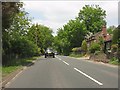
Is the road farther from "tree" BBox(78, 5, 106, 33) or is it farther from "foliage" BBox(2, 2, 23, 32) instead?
"tree" BBox(78, 5, 106, 33)

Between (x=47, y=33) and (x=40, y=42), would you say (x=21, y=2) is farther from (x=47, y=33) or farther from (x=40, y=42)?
(x=47, y=33)

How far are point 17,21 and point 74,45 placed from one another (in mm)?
78007

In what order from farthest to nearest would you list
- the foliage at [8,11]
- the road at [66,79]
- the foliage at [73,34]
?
the foliage at [73,34]
the foliage at [8,11]
the road at [66,79]

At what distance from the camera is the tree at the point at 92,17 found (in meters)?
122

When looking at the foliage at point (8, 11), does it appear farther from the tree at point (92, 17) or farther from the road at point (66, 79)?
the tree at point (92, 17)

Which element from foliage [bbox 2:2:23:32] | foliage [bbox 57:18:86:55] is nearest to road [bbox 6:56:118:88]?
foliage [bbox 2:2:23:32]

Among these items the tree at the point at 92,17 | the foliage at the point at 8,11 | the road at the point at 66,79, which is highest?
the tree at the point at 92,17

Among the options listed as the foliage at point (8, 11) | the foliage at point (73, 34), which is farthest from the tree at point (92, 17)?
the foliage at point (8, 11)

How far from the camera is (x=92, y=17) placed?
124 meters

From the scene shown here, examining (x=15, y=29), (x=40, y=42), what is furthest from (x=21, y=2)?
(x=40, y=42)

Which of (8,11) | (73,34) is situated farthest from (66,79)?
(73,34)

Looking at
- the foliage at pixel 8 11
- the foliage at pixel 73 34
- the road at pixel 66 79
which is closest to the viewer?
the road at pixel 66 79

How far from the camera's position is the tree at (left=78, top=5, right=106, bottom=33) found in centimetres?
12200

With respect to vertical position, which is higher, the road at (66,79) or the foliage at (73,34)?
the foliage at (73,34)
